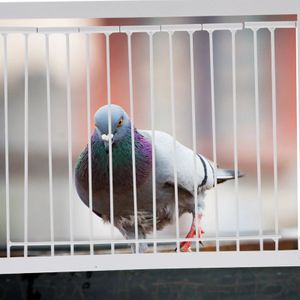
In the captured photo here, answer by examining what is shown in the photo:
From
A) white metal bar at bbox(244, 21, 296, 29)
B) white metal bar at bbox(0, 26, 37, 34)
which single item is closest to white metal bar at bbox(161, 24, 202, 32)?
white metal bar at bbox(244, 21, 296, 29)

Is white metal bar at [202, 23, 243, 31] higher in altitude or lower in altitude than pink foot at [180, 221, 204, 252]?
higher

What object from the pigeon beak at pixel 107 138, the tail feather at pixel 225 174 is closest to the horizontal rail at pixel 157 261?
the tail feather at pixel 225 174

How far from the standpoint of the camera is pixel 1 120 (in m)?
2.13

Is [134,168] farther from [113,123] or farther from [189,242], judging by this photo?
[189,242]

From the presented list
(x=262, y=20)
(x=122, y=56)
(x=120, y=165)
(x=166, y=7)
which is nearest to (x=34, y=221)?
(x=120, y=165)

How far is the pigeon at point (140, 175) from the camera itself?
2.16 meters

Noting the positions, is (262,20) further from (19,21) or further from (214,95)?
(19,21)

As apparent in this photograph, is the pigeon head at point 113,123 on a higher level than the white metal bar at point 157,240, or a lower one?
higher

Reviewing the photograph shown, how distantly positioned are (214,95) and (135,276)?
64 cm

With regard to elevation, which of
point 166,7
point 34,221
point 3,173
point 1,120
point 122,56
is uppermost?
point 166,7

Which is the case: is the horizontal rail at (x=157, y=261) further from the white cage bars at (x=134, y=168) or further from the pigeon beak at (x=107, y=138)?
the pigeon beak at (x=107, y=138)

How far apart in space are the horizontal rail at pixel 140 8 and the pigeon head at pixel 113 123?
0.30 meters

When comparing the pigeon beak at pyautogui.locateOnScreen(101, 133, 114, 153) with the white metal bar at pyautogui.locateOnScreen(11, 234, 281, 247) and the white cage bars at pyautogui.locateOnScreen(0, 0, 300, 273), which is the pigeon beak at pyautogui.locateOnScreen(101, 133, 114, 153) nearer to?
the white cage bars at pyautogui.locateOnScreen(0, 0, 300, 273)

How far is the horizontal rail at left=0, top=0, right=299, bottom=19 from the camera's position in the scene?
82.9 inches
